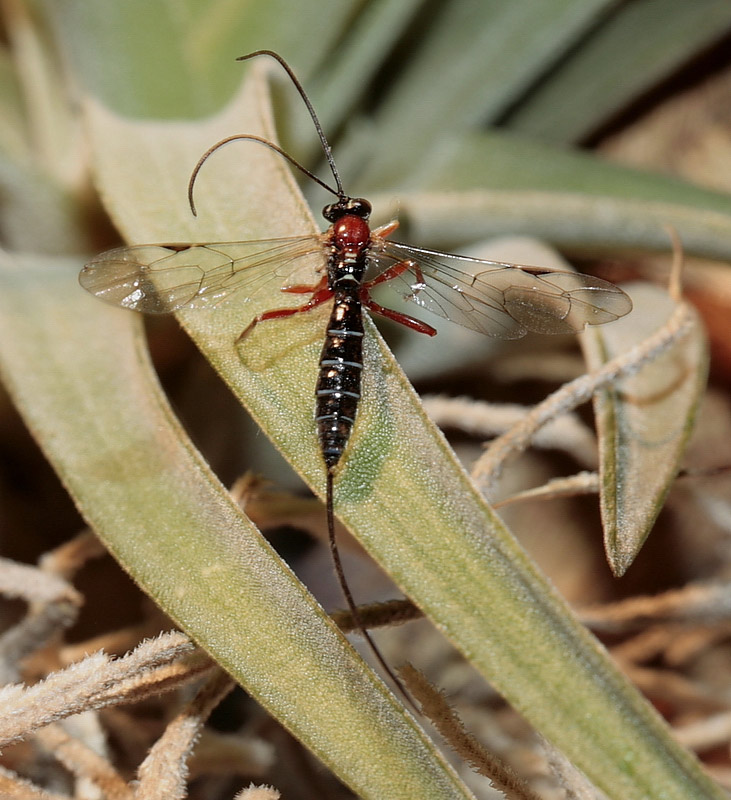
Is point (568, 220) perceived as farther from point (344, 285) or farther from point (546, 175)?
point (344, 285)

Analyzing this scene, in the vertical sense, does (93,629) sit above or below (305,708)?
above

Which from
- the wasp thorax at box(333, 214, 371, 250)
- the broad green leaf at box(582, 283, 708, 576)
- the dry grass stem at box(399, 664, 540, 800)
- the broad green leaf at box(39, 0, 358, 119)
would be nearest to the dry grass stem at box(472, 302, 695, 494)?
the broad green leaf at box(582, 283, 708, 576)

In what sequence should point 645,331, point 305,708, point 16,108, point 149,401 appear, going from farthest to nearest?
point 16,108 → point 645,331 → point 149,401 → point 305,708

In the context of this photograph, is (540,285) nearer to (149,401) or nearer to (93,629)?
(149,401)

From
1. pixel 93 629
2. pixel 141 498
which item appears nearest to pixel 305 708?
pixel 141 498

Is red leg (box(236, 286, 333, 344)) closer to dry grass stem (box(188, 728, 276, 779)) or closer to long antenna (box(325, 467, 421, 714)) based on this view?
long antenna (box(325, 467, 421, 714))

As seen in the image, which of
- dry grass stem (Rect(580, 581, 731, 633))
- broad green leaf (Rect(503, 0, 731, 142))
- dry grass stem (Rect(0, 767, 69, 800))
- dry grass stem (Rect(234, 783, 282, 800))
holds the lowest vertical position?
dry grass stem (Rect(0, 767, 69, 800))
